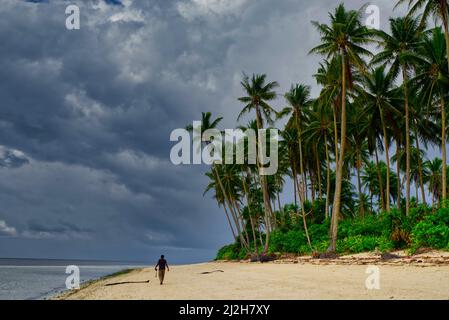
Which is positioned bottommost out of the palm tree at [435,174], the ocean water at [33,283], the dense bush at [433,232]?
the ocean water at [33,283]

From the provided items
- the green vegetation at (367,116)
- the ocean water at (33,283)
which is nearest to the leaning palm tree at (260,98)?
the green vegetation at (367,116)

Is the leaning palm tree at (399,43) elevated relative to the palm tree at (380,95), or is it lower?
elevated

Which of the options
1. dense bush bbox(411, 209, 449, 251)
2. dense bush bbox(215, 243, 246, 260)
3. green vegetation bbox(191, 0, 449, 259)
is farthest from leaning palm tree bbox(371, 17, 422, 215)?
dense bush bbox(215, 243, 246, 260)

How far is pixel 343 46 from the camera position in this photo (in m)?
27.9

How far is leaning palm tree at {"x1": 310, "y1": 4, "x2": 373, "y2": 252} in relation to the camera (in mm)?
27266

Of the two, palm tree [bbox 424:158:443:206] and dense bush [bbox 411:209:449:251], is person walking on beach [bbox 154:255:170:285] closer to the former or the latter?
dense bush [bbox 411:209:449:251]

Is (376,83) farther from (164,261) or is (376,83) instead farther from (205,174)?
(205,174)

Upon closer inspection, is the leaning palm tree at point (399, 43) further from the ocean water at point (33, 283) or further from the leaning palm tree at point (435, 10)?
the ocean water at point (33, 283)

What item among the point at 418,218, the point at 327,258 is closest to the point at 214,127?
the point at 327,258

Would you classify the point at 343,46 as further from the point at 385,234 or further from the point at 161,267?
the point at 161,267

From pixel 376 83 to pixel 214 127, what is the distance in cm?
1787

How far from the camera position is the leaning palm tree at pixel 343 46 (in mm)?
27266
